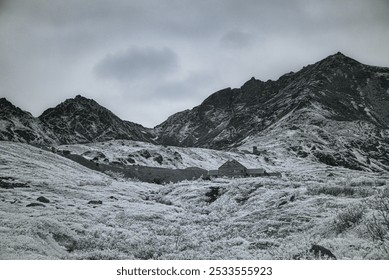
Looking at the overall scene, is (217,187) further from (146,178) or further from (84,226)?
(146,178)

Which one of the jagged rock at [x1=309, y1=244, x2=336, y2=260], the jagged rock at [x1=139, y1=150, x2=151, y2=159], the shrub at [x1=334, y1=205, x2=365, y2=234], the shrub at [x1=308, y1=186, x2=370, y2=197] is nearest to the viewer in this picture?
the jagged rock at [x1=309, y1=244, x2=336, y2=260]

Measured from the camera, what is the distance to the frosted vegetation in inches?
542

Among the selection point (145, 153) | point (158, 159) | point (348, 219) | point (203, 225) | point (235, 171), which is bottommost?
point (203, 225)

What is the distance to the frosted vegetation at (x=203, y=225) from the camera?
1377cm

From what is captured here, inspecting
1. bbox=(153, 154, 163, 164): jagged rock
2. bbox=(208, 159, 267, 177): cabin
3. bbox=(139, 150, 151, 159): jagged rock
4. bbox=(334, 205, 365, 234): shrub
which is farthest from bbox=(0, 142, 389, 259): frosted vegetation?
bbox=(153, 154, 163, 164): jagged rock

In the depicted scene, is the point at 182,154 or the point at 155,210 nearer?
the point at 155,210

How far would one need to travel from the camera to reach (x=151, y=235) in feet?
70.5

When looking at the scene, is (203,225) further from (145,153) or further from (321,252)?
(145,153)

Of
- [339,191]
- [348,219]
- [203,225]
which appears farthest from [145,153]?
[348,219]

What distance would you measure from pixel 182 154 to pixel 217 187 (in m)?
83.1

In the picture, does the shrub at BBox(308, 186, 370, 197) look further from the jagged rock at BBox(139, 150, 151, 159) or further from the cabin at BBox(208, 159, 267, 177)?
the jagged rock at BBox(139, 150, 151, 159)

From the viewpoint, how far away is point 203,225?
25.4 metres

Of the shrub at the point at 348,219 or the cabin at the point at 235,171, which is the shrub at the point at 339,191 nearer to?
the shrub at the point at 348,219

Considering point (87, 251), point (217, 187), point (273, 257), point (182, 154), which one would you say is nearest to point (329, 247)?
point (273, 257)
